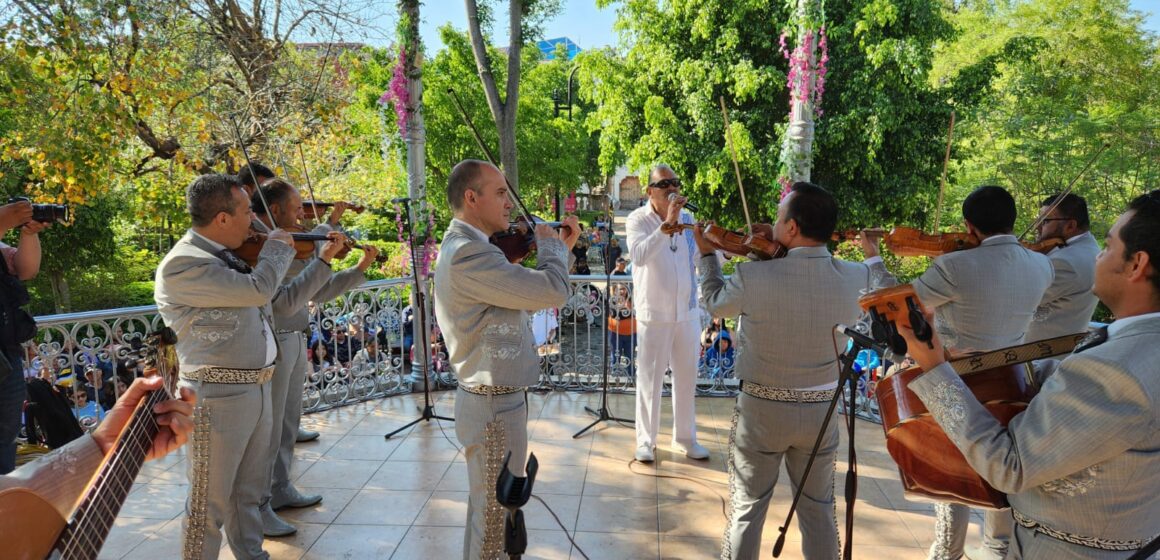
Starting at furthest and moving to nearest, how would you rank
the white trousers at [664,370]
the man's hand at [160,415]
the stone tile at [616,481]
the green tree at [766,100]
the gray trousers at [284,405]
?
1. the green tree at [766,100]
2. the white trousers at [664,370]
3. the stone tile at [616,481]
4. the gray trousers at [284,405]
5. the man's hand at [160,415]

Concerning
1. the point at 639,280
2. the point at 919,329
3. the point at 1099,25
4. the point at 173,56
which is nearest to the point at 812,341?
the point at 919,329

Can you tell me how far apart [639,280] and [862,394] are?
284 centimetres

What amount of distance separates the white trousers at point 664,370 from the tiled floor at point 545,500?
0.26 metres

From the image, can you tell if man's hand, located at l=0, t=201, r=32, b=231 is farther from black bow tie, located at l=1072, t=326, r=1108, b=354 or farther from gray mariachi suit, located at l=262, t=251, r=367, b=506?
black bow tie, located at l=1072, t=326, r=1108, b=354

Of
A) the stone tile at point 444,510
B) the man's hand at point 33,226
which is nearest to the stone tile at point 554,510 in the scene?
the stone tile at point 444,510

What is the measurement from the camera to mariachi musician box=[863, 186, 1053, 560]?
2.87 metres

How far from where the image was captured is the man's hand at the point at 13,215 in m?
3.20

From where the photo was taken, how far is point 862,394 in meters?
Result: 6.10

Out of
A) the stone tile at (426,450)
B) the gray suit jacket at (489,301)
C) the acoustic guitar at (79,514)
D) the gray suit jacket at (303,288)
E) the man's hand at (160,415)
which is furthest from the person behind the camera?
the stone tile at (426,450)

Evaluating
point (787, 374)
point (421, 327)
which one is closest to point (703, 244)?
point (787, 374)

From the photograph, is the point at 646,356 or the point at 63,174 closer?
the point at 646,356

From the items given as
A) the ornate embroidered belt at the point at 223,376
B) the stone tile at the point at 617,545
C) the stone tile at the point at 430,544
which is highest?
the ornate embroidered belt at the point at 223,376

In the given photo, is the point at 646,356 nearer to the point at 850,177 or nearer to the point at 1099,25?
the point at 850,177

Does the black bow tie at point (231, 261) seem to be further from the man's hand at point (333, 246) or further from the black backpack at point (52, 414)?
the black backpack at point (52, 414)
